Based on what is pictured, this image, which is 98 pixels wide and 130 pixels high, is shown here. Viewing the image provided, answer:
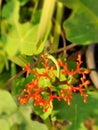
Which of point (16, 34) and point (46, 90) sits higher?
point (16, 34)

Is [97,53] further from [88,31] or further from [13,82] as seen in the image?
[13,82]

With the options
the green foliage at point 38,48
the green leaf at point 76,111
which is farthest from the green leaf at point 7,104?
the green leaf at point 76,111

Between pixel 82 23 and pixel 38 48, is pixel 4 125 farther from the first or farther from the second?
pixel 82 23

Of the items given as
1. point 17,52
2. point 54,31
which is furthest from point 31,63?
point 54,31

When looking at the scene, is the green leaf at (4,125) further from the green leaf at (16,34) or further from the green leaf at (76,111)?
the green leaf at (16,34)

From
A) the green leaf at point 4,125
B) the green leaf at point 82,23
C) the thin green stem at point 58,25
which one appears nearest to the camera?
the green leaf at point 4,125

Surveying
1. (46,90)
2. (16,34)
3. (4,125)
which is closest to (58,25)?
(16,34)
